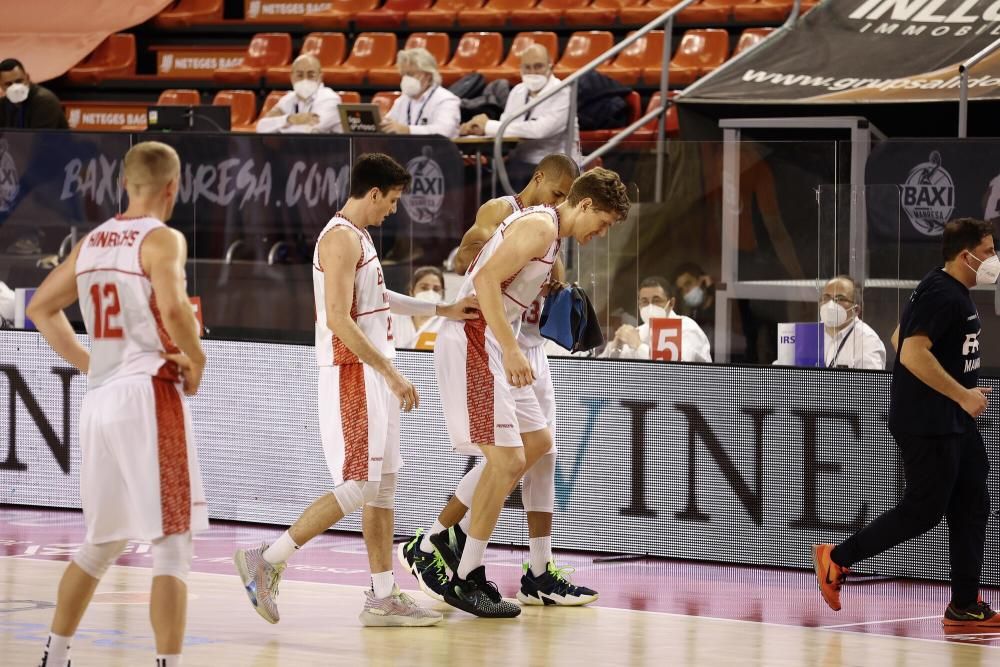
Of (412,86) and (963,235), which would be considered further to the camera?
(412,86)

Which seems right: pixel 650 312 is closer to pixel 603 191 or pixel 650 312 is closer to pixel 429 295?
pixel 429 295

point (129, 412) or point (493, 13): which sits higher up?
point (493, 13)

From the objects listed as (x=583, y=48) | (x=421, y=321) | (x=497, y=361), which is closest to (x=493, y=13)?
(x=583, y=48)

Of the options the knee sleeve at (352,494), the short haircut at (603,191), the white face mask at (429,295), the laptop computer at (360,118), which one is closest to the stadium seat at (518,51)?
the laptop computer at (360,118)

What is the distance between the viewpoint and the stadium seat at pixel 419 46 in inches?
619

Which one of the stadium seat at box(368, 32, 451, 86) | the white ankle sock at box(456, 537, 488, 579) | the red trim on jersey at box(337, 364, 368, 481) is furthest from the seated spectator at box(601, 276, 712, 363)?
the stadium seat at box(368, 32, 451, 86)

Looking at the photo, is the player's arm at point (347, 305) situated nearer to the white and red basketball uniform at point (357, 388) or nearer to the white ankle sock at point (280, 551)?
the white and red basketball uniform at point (357, 388)

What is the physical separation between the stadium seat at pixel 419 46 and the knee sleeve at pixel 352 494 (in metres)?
9.42

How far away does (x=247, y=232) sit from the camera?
31.2ft

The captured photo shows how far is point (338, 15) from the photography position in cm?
1706

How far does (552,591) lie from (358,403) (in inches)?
51.3

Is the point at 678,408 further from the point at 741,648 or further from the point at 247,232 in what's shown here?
the point at 247,232

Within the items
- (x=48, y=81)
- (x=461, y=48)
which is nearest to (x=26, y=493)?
(x=461, y=48)

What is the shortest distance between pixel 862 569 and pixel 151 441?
427 centimetres
